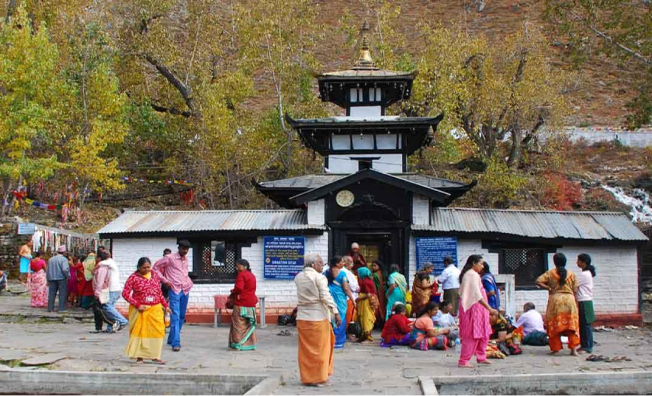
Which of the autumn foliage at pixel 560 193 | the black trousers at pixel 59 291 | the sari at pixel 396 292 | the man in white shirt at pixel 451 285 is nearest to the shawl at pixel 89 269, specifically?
the black trousers at pixel 59 291

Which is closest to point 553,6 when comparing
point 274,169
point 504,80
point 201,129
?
point 504,80

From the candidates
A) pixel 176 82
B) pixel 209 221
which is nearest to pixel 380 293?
pixel 209 221

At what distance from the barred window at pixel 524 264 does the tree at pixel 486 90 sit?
1590 cm

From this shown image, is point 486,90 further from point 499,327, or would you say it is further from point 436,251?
point 499,327

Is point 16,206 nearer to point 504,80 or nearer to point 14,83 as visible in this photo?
point 14,83

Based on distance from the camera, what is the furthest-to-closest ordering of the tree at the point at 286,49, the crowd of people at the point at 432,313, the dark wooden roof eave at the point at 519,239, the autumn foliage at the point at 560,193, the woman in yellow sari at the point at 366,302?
the autumn foliage at the point at 560,193 → the tree at the point at 286,49 → the dark wooden roof eave at the point at 519,239 → the woman in yellow sari at the point at 366,302 → the crowd of people at the point at 432,313

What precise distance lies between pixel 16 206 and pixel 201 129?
8.33m

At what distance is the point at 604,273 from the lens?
18.5 meters

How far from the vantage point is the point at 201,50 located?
4100 centimetres

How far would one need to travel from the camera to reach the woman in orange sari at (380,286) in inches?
637

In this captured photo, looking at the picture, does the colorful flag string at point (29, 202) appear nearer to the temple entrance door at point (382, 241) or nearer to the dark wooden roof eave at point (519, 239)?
the temple entrance door at point (382, 241)

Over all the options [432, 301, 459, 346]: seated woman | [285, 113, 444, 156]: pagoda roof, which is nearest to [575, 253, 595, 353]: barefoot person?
[432, 301, 459, 346]: seated woman

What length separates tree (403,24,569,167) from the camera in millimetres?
34844

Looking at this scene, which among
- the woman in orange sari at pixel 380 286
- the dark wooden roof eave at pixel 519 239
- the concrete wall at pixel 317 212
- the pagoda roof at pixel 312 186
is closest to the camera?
the woman in orange sari at pixel 380 286
